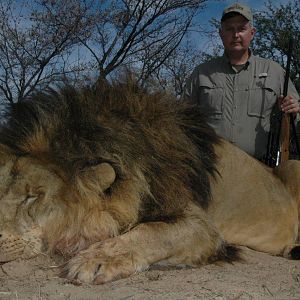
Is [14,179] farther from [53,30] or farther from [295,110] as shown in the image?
[53,30]

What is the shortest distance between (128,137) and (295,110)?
7.69 feet

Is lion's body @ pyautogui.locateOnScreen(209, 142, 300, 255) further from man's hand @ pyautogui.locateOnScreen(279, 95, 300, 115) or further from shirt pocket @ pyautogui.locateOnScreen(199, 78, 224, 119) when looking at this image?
shirt pocket @ pyautogui.locateOnScreen(199, 78, 224, 119)

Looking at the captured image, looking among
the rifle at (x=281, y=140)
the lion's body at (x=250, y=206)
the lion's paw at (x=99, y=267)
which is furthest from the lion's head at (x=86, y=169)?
the rifle at (x=281, y=140)

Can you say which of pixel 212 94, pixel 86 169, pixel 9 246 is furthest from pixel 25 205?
pixel 212 94

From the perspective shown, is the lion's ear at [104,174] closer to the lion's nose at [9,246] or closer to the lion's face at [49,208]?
the lion's face at [49,208]

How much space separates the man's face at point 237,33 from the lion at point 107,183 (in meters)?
1.77

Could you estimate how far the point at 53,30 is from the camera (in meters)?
11.3

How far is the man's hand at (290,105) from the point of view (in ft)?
16.8

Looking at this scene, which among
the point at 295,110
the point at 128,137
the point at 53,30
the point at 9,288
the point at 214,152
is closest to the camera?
the point at 9,288

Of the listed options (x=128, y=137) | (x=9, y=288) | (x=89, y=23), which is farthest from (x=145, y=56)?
(x=9, y=288)

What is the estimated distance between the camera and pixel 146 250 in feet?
10.2

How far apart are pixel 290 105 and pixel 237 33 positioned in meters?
0.84

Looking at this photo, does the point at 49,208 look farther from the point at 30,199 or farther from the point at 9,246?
the point at 9,246

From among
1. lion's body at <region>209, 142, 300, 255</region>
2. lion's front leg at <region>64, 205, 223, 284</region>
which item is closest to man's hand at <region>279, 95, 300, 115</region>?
lion's body at <region>209, 142, 300, 255</region>
